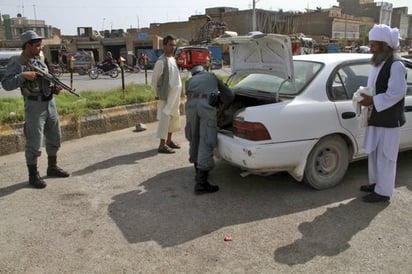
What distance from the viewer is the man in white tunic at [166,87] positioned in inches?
238

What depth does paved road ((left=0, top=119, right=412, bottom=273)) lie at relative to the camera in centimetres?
319

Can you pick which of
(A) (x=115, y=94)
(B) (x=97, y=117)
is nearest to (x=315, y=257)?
(B) (x=97, y=117)

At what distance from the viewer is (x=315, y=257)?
10.6ft

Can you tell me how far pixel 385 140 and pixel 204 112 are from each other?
1.90m

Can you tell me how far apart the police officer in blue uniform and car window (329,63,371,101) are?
1.16m

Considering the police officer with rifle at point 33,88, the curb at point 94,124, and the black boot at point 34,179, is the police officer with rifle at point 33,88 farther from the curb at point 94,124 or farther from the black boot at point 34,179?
the curb at point 94,124

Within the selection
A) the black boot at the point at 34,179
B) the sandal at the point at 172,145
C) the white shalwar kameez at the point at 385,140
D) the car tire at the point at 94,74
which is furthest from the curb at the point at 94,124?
the car tire at the point at 94,74

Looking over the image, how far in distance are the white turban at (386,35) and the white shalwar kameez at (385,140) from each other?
Result: 0.22m

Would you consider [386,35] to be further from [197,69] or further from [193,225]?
[193,225]

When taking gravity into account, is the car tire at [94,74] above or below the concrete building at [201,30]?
below

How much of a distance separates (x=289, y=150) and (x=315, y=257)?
1219 mm

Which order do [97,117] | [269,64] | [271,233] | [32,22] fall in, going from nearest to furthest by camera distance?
[271,233] < [269,64] < [97,117] < [32,22]

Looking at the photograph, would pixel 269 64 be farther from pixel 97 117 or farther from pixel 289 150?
pixel 97 117

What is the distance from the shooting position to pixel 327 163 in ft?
14.9
